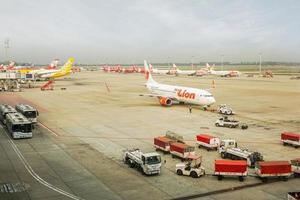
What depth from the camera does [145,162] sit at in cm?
3092

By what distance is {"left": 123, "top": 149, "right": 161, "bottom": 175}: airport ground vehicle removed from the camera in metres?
30.5

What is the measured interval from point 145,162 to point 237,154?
10.1 m

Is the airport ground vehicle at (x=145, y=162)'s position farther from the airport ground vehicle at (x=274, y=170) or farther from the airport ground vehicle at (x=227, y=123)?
the airport ground vehicle at (x=227, y=123)

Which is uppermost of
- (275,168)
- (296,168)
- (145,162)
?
(145,162)

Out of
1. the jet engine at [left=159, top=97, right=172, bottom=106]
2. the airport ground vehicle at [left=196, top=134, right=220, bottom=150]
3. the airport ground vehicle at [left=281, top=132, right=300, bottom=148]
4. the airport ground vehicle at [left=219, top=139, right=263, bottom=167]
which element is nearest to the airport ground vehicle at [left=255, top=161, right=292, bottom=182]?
the airport ground vehicle at [left=219, top=139, right=263, bottom=167]

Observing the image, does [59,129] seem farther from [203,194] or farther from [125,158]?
[203,194]

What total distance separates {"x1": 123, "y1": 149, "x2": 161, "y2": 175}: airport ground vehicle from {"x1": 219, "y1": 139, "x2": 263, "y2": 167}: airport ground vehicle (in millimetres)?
8257

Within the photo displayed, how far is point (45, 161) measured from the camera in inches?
1366

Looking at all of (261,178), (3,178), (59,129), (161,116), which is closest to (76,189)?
(3,178)

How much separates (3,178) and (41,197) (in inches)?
233

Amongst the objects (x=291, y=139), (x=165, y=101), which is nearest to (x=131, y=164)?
(x=291, y=139)

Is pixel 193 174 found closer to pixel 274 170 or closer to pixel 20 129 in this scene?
pixel 274 170

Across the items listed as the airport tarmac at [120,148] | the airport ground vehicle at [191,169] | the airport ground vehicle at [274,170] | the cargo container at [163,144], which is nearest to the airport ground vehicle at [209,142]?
the airport tarmac at [120,148]

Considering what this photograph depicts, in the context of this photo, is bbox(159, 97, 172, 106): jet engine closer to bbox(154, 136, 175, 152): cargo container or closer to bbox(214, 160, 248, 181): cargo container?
bbox(154, 136, 175, 152): cargo container
